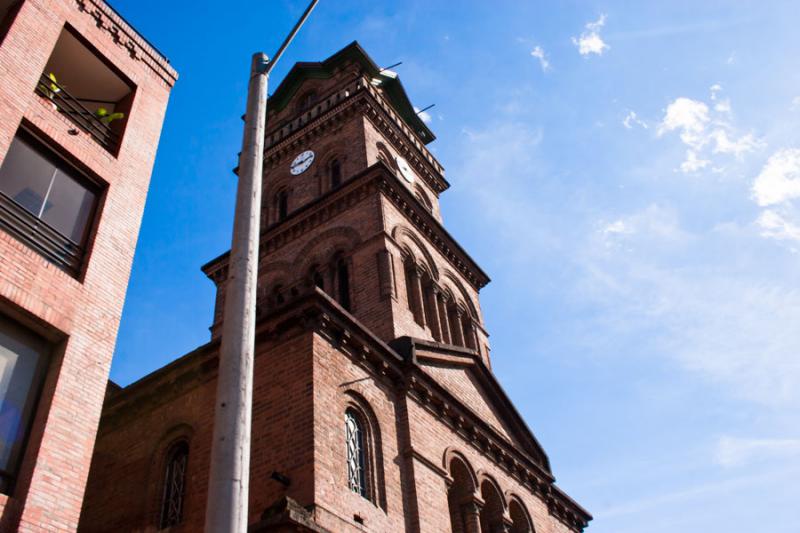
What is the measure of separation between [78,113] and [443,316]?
1554cm

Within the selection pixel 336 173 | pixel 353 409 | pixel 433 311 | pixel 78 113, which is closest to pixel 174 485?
pixel 353 409

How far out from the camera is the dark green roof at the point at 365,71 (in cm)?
3375

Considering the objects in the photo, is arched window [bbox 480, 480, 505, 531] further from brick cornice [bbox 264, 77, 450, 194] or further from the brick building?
brick cornice [bbox 264, 77, 450, 194]

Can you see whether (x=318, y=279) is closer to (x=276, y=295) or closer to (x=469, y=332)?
(x=276, y=295)

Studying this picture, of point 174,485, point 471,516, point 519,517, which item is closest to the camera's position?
point 174,485

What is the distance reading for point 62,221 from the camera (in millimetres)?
10594

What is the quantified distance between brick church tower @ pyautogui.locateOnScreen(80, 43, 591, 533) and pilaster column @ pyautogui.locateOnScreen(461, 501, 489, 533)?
3 centimetres

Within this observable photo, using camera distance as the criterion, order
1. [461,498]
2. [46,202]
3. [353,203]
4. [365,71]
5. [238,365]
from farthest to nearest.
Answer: [365,71]
[353,203]
[461,498]
[46,202]
[238,365]

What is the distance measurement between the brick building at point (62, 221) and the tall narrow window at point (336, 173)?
14569 millimetres

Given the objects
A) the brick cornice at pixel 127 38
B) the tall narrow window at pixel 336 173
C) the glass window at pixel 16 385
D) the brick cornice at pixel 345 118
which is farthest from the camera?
the brick cornice at pixel 345 118

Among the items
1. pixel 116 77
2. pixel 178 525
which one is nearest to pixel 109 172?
pixel 116 77

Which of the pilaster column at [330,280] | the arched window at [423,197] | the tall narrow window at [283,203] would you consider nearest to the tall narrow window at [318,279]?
the pilaster column at [330,280]

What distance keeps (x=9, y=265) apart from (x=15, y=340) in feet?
3.07

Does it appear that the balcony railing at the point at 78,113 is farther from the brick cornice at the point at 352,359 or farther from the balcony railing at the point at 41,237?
the brick cornice at the point at 352,359
